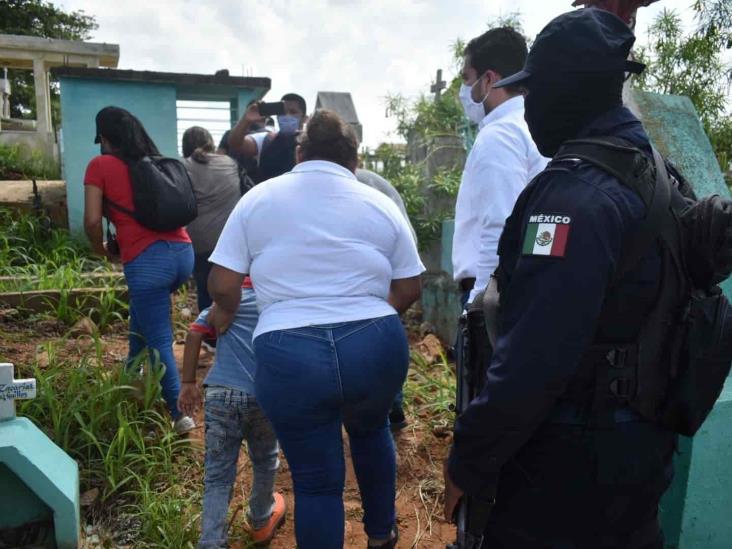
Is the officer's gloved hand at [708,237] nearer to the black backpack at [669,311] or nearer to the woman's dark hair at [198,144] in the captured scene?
the black backpack at [669,311]

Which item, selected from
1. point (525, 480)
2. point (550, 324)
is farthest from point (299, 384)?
point (550, 324)

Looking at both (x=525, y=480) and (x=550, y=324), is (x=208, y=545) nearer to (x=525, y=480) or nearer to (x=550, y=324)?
(x=525, y=480)

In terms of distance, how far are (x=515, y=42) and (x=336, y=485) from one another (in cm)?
179

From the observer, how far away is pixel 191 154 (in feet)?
13.4

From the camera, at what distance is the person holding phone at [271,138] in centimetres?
427

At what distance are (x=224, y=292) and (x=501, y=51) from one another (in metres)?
1.42

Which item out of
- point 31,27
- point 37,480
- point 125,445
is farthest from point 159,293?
point 31,27

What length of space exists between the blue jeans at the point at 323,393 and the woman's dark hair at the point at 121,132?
1700mm

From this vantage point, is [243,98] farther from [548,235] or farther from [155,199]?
[548,235]

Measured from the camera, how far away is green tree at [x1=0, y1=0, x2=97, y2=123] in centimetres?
1981

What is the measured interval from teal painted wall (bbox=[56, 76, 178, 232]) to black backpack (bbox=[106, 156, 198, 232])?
4697 mm

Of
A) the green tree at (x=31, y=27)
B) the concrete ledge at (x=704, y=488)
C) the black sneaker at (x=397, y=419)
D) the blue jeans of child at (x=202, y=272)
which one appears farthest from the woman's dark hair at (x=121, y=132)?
the green tree at (x=31, y=27)

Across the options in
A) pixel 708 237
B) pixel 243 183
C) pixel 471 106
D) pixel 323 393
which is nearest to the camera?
pixel 708 237

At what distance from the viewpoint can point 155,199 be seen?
3.12m
